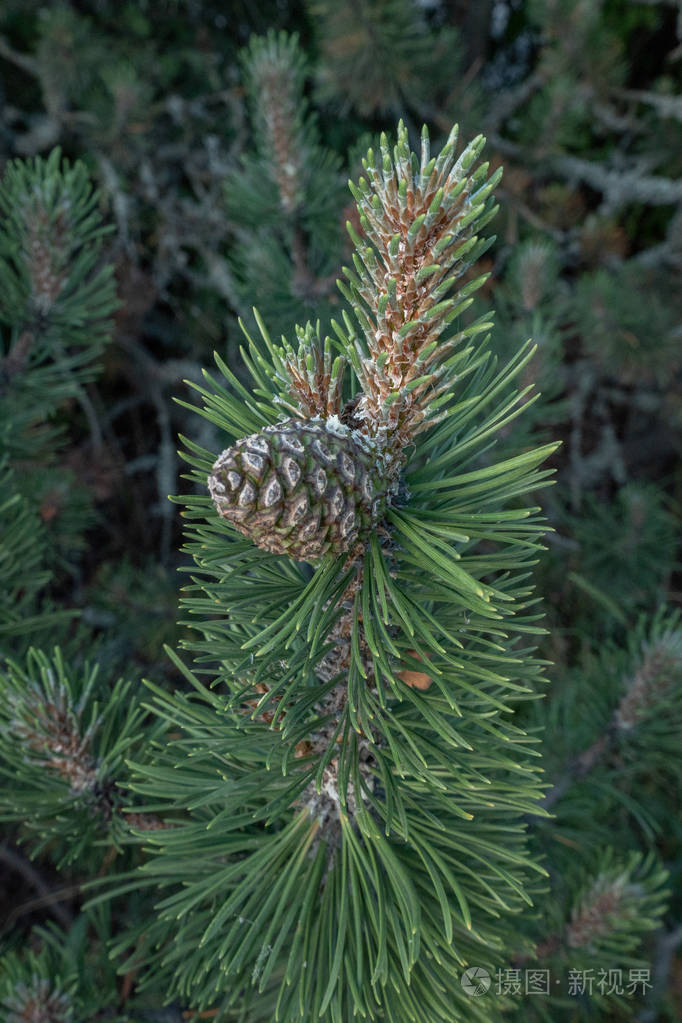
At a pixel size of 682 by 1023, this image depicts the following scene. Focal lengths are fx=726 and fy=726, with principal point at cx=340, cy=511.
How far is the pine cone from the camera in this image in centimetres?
36

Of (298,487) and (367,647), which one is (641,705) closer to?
(367,647)

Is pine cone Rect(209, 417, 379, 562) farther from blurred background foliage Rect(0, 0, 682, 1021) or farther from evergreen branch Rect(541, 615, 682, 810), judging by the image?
blurred background foliage Rect(0, 0, 682, 1021)

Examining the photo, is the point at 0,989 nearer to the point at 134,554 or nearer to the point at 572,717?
the point at 572,717

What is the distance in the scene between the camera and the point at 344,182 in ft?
3.36

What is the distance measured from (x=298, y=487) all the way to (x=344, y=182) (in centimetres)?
80

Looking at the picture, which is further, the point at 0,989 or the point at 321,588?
the point at 0,989

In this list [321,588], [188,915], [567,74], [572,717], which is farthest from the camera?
[567,74]

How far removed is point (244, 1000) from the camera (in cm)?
51

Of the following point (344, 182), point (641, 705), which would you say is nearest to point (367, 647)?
point (641, 705)

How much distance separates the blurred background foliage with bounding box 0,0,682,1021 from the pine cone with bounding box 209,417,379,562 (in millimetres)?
671

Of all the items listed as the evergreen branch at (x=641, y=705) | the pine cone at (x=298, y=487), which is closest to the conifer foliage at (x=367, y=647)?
the pine cone at (x=298, y=487)

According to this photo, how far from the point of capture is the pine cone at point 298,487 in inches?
14.1

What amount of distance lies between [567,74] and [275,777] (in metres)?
1.48

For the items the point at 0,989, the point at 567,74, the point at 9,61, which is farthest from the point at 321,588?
the point at 9,61
